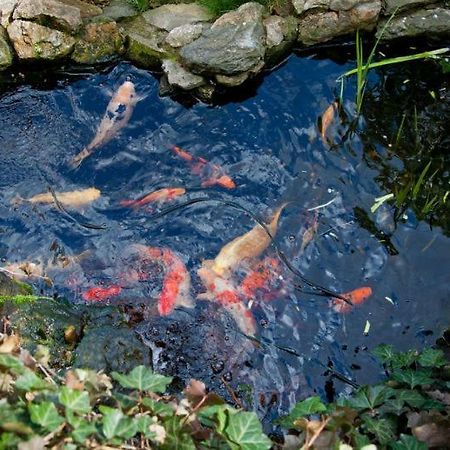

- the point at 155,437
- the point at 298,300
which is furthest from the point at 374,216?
the point at 155,437

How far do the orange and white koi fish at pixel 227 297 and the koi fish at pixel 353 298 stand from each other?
0.64m

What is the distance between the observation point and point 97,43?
5965 millimetres

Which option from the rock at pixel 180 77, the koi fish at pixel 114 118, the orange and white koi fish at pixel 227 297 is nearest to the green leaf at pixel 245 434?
the orange and white koi fish at pixel 227 297

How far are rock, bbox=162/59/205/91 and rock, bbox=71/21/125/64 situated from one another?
60 centimetres

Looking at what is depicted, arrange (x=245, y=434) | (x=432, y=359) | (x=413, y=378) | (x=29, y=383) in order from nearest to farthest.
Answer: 1. (x=29, y=383)
2. (x=245, y=434)
3. (x=413, y=378)
4. (x=432, y=359)

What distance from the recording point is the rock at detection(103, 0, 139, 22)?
607 cm

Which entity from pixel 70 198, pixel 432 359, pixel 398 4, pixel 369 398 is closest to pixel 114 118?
pixel 70 198

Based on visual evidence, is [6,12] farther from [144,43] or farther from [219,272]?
[219,272]

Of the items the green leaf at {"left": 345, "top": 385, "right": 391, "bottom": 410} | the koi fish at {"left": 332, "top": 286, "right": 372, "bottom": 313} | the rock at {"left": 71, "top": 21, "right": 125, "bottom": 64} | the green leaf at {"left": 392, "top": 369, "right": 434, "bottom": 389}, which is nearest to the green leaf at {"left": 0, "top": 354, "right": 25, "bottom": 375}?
the green leaf at {"left": 345, "top": 385, "right": 391, "bottom": 410}

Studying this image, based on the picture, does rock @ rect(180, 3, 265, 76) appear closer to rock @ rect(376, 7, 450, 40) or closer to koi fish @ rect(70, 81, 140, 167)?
koi fish @ rect(70, 81, 140, 167)

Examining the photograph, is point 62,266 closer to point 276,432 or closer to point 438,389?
point 276,432

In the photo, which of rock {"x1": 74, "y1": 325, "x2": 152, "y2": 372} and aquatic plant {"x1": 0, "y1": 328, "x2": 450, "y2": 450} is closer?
aquatic plant {"x1": 0, "y1": 328, "x2": 450, "y2": 450}

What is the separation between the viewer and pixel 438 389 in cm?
314

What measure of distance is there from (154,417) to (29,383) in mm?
464
